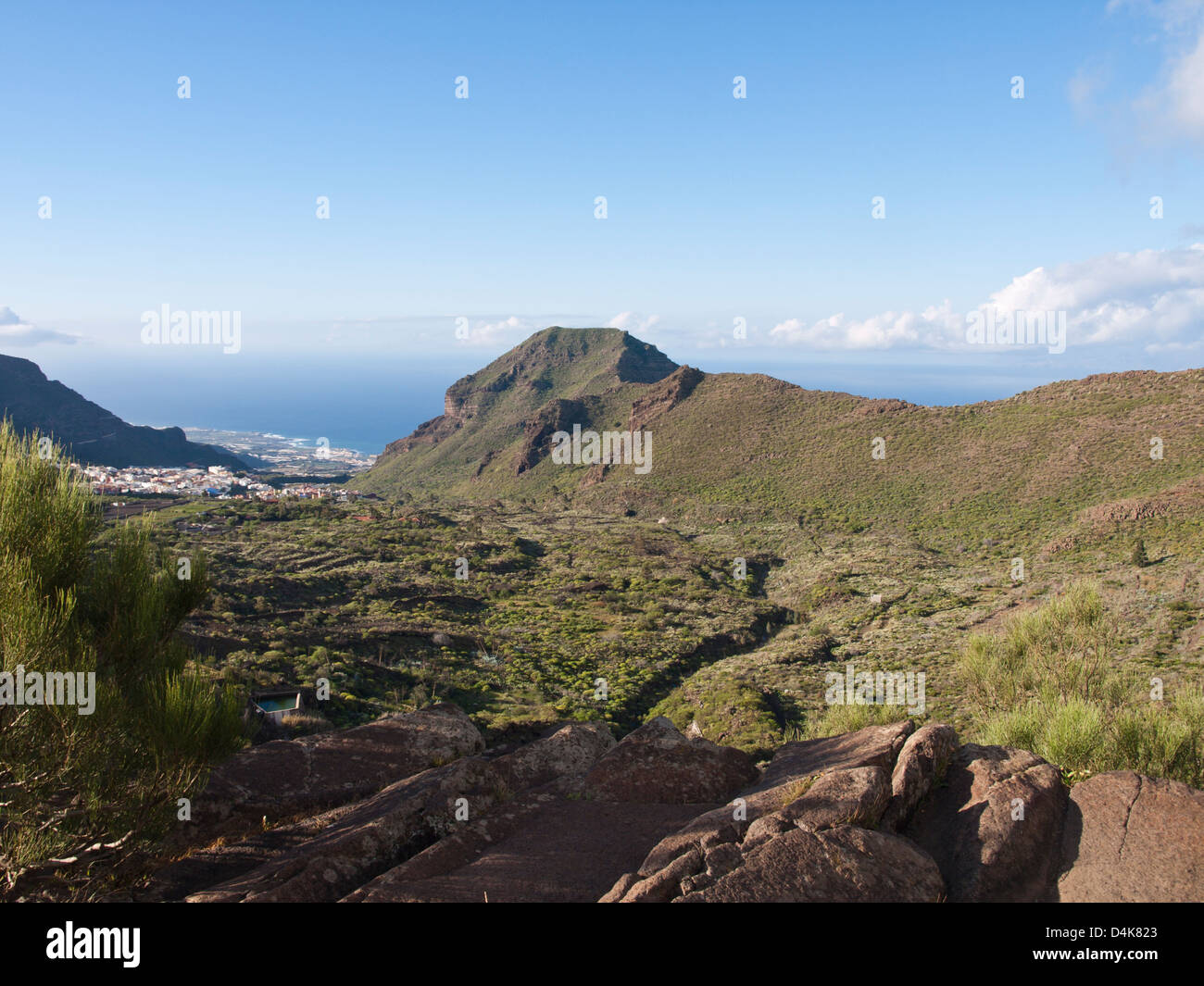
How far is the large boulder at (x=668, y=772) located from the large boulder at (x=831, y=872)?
3.75 meters

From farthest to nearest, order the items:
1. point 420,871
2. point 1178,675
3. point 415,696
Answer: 1. point 415,696
2. point 1178,675
3. point 420,871

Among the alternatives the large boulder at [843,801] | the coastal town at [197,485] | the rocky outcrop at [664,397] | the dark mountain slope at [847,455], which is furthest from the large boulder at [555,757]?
the rocky outcrop at [664,397]

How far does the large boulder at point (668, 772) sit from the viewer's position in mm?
11336

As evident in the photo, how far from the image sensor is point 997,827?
8.35 m

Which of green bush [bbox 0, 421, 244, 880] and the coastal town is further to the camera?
the coastal town

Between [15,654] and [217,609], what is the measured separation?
32.5 metres

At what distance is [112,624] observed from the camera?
9531 millimetres

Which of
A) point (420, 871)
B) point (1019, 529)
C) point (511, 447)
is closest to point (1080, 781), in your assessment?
point (420, 871)

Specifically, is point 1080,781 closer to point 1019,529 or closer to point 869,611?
point 869,611

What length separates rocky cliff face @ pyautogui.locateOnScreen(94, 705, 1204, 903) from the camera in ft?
24.7

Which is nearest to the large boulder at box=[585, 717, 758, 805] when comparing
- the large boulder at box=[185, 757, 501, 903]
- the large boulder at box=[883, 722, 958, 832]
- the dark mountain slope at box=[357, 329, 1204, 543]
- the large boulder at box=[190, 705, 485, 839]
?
the large boulder at box=[185, 757, 501, 903]

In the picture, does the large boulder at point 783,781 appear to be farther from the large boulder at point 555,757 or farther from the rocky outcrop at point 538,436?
the rocky outcrop at point 538,436

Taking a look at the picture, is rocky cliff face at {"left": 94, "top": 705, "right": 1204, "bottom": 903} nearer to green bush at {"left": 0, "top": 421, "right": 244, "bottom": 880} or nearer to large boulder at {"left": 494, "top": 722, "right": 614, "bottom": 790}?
large boulder at {"left": 494, "top": 722, "right": 614, "bottom": 790}

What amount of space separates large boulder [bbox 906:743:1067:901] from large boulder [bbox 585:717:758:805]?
10.8 feet
